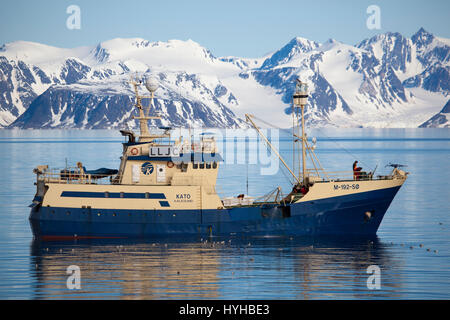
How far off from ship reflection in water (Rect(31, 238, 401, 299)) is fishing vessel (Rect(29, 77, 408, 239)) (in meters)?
1.08

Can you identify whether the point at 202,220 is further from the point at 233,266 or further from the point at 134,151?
the point at 233,266

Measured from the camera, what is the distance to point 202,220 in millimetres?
44156

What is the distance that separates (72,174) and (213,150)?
9.53 metres

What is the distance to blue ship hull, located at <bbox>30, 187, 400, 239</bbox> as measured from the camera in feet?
145

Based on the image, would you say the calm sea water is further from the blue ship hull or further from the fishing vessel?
the fishing vessel

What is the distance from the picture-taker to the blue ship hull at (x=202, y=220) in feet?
145

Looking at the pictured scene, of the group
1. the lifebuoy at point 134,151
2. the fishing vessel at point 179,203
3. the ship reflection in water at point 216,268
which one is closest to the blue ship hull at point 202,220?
the fishing vessel at point 179,203

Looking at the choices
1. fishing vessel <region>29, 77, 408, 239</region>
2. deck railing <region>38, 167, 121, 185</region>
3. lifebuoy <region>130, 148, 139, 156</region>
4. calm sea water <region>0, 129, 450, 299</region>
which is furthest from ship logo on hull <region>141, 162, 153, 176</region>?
calm sea water <region>0, 129, 450, 299</region>

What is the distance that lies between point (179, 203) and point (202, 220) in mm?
1874

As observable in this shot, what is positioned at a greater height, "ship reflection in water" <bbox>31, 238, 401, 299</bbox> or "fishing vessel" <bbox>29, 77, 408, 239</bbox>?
"fishing vessel" <bbox>29, 77, 408, 239</bbox>

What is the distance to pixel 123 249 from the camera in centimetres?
4162

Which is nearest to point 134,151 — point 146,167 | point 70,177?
point 146,167
